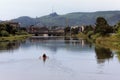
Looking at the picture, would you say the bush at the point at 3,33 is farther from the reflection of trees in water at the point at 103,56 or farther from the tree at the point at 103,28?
the reflection of trees in water at the point at 103,56

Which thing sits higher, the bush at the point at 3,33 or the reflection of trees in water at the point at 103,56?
the bush at the point at 3,33

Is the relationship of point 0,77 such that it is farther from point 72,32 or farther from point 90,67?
point 72,32

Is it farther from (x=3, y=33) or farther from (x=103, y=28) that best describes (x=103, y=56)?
(x=3, y=33)

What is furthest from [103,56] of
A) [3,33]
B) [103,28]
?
[3,33]

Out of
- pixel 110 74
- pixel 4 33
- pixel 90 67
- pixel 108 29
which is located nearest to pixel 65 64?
pixel 90 67

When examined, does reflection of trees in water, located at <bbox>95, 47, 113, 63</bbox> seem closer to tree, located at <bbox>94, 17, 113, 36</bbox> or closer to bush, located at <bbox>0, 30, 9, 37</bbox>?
tree, located at <bbox>94, 17, 113, 36</bbox>

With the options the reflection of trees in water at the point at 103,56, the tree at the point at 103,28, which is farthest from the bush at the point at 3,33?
the reflection of trees in water at the point at 103,56

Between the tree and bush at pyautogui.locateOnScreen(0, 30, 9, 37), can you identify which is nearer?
the tree

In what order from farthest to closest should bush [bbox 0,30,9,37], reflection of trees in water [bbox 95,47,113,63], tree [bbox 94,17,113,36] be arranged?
bush [bbox 0,30,9,37], tree [bbox 94,17,113,36], reflection of trees in water [bbox 95,47,113,63]

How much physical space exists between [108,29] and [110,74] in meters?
37.5

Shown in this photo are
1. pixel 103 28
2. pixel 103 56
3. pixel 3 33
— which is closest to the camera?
pixel 103 56

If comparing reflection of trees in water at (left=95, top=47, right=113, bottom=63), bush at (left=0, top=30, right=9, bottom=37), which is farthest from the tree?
bush at (left=0, top=30, right=9, bottom=37)

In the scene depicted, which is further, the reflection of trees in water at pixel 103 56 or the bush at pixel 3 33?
the bush at pixel 3 33

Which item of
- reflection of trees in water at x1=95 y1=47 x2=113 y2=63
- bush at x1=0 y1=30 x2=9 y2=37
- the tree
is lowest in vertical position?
reflection of trees in water at x1=95 y1=47 x2=113 y2=63
